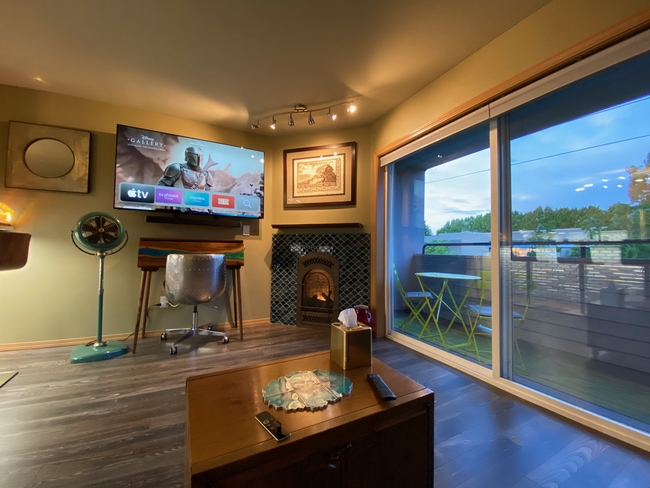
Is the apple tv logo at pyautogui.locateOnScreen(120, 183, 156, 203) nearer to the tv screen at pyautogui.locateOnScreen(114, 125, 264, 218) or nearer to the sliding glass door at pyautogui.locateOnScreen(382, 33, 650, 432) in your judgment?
the tv screen at pyautogui.locateOnScreen(114, 125, 264, 218)

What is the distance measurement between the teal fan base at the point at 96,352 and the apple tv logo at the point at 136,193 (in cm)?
143

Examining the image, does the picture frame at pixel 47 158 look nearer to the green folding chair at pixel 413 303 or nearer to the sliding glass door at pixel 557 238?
the sliding glass door at pixel 557 238

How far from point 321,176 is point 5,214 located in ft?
10.1

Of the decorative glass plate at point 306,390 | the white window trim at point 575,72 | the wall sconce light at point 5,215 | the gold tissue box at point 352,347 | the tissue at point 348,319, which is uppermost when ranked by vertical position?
the white window trim at point 575,72

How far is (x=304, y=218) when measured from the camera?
3.49m

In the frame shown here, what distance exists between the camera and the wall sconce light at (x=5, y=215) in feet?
7.72

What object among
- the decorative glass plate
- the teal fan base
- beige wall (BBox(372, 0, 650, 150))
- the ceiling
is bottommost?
the teal fan base

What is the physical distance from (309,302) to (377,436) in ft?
8.52

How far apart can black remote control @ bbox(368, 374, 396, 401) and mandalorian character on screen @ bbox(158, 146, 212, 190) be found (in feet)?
9.13

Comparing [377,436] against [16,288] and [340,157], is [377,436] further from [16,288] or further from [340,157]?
[16,288]

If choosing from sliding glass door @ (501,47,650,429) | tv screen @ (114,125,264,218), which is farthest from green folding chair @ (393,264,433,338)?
tv screen @ (114,125,264,218)

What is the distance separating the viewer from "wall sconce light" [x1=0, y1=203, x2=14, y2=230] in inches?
92.6

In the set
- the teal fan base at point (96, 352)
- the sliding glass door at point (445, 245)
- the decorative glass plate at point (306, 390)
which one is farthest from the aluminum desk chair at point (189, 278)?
the sliding glass door at point (445, 245)

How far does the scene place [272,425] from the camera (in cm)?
76
